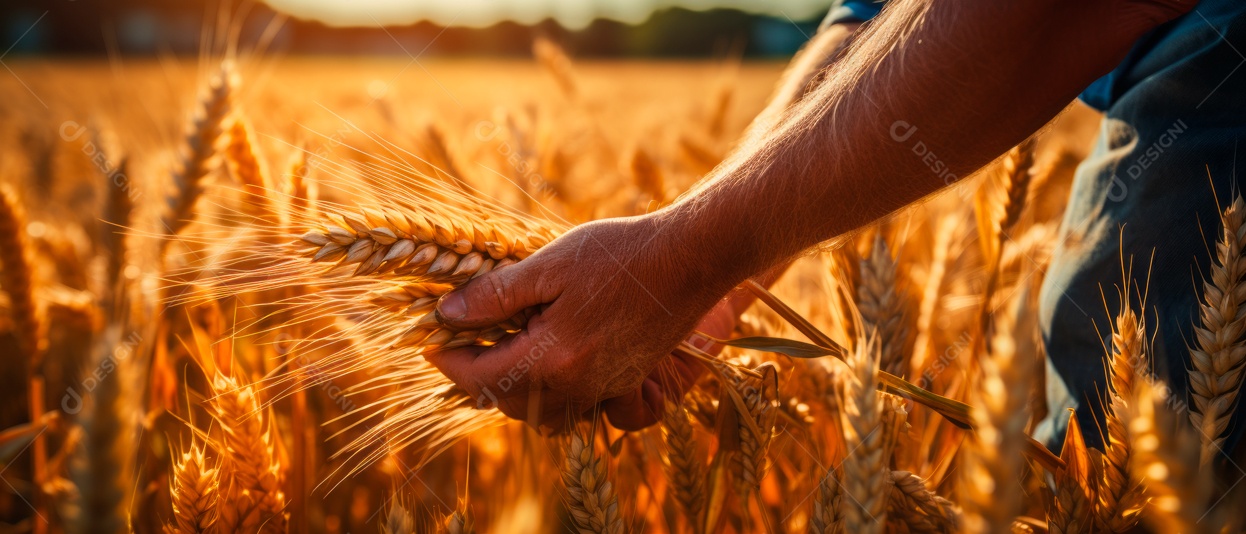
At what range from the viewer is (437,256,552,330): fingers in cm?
87

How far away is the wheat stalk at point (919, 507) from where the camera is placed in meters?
0.86

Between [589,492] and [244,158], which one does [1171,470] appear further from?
[244,158]

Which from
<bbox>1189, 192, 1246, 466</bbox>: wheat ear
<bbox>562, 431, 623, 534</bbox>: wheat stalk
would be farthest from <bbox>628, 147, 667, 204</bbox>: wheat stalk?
<bbox>1189, 192, 1246, 466</bbox>: wheat ear

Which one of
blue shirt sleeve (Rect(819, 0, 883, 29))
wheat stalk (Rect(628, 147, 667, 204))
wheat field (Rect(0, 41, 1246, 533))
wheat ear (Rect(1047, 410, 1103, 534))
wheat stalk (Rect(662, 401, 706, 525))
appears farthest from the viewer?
wheat stalk (Rect(628, 147, 667, 204))

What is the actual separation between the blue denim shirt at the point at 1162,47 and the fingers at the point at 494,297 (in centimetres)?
105

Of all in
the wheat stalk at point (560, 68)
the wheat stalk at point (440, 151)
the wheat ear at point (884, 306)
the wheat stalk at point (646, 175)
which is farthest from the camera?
the wheat stalk at point (560, 68)

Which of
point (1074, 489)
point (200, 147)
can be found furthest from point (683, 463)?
point (200, 147)

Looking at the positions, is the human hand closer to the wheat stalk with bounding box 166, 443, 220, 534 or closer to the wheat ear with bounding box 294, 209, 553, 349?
the wheat ear with bounding box 294, 209, 553, 349

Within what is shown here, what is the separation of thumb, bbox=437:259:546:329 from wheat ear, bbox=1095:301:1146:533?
0.79 m

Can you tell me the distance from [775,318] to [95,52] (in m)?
34.6

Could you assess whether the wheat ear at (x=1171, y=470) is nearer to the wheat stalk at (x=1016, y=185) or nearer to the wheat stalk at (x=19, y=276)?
the wheat stalk at (x=1016, y=185)

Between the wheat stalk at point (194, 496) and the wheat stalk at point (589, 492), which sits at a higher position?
the wheat stalk at point (194, 496)

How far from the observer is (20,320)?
128 cm

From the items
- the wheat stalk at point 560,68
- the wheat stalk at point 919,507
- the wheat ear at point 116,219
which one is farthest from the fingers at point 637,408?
the wheat stalk at point 560,68
